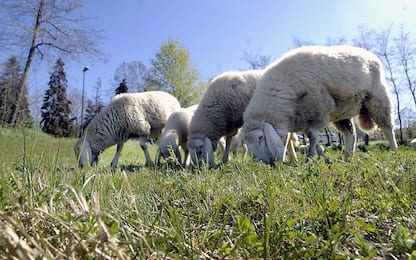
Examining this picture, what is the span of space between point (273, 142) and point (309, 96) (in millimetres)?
1204

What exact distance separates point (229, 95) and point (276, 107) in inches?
70.8

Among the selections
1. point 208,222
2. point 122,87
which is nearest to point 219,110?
point 208,222

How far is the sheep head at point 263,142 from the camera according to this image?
4.89 meters

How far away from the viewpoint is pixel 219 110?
22.8ft

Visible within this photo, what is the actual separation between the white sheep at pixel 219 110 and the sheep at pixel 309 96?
43.1 inches

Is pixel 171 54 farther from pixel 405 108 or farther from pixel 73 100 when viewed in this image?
pixel 405 108

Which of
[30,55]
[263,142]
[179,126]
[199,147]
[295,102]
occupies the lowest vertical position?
[199,147]

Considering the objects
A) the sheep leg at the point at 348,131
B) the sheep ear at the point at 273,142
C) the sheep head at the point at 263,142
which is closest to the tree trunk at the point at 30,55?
the sheep head at the point at 263,142

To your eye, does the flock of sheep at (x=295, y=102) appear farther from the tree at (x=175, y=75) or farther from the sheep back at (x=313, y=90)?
the tree at (x=175, y=75)

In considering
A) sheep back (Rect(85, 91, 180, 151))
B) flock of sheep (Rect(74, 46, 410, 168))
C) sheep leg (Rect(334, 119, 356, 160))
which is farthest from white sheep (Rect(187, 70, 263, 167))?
sheep back (Rect(85, 91, 180, 151))

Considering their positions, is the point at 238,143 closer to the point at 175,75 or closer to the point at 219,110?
the point at 219,110

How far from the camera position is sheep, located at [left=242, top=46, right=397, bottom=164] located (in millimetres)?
5211

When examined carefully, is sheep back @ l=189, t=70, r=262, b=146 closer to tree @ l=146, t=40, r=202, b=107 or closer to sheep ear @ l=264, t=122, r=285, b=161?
sheep ear @ l=264, t=122, r=285, b=161

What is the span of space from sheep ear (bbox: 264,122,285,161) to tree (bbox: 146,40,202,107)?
29.7 m
